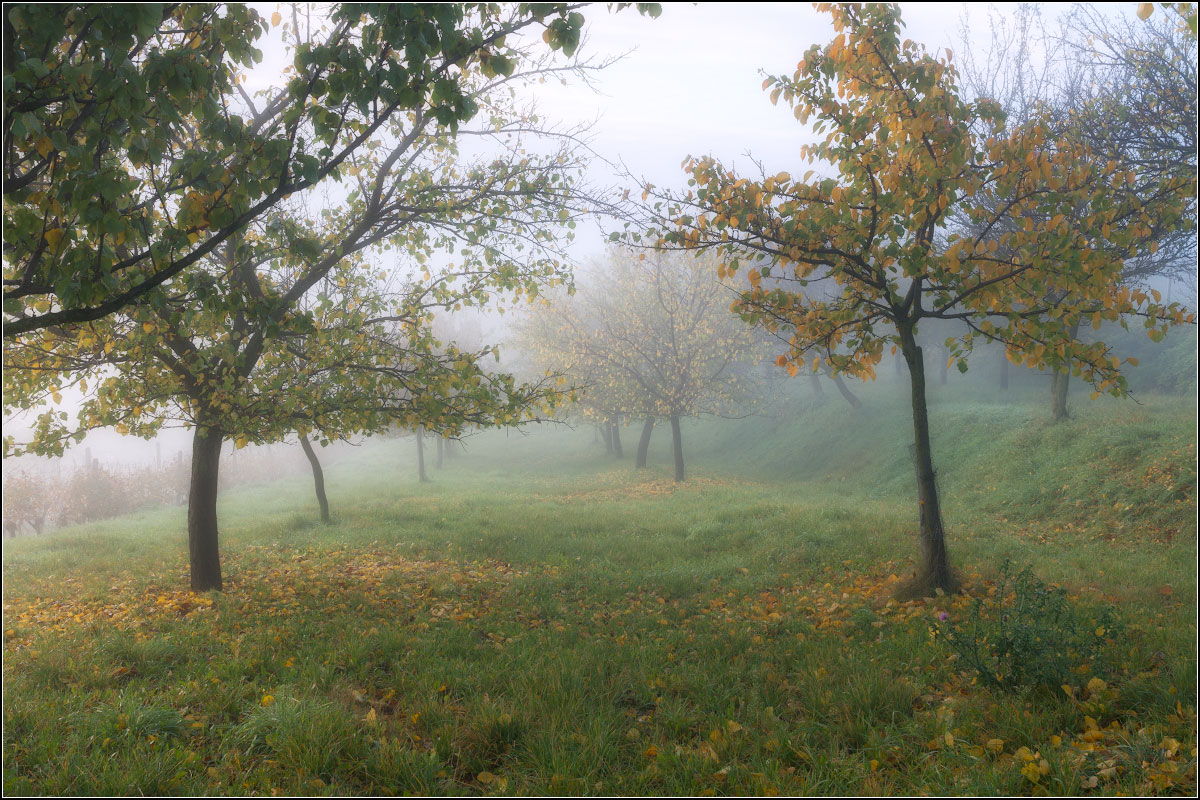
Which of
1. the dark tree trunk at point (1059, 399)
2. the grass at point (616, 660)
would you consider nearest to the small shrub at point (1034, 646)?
the grass at point (616, 660)

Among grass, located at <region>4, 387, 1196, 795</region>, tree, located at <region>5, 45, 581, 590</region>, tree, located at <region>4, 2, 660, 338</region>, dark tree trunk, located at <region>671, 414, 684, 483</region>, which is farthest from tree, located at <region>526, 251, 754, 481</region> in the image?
tree, located at <region>4, 2, 660, 338</region>

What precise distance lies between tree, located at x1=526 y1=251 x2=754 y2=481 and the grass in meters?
12.3

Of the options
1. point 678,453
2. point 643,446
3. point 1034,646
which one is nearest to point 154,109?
point 1034,646

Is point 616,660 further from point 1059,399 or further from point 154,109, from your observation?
point 1059,399

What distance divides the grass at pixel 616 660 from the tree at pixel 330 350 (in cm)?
236

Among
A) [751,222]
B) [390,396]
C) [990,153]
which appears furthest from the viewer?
[390,396]

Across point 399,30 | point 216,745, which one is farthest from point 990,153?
point 216,745

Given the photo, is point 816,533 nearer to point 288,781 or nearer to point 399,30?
point 288,781

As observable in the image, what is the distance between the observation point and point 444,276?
9961 mm

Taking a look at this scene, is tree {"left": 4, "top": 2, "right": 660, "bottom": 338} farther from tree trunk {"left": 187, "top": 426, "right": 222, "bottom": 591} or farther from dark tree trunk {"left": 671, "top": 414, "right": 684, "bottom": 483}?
dark tree trunk {"left": 671, "top": 414, "right": 684, "bottom": 483}

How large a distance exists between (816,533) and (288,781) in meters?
9.66

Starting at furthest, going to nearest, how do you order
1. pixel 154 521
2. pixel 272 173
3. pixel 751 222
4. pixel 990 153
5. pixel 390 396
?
pixel 154 521 → pixel 390 396 → pixel 751 222 → pixel 990 153 → pixel 272 173

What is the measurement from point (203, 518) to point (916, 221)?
10158 mm

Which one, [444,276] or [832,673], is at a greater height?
[444,276]
